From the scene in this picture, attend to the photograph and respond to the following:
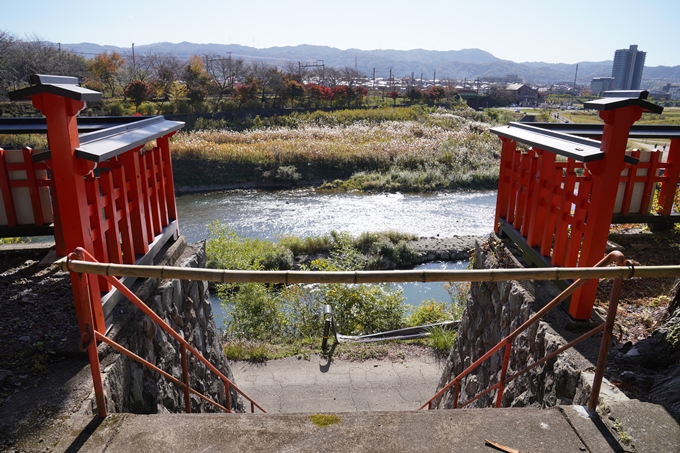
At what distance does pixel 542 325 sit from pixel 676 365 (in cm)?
87

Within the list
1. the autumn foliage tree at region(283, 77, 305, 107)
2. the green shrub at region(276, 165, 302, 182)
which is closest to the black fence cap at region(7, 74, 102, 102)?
the green shrub at region(276, 165, 302, 182)

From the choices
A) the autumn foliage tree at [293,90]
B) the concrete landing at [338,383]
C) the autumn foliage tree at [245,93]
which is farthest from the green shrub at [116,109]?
the concrete landing at [338,383]

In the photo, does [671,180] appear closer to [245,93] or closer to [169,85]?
[245,93]

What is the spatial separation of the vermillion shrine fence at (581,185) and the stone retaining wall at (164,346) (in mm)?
3251

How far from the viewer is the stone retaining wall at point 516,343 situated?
3311mm

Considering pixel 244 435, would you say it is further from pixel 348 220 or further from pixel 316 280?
pixel 348 220

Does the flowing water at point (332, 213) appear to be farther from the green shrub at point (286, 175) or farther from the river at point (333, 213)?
the green shrub at point (286, 175)

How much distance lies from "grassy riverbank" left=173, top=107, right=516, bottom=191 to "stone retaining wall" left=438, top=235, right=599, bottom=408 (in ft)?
66.4

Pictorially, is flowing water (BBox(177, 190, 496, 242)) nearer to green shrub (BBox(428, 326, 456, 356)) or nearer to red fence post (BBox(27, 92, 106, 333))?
→ green shrub (BBox(428, 326, 456, 356))

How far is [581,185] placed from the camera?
382 centimetres

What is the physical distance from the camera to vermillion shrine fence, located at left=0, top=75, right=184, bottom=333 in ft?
10.0

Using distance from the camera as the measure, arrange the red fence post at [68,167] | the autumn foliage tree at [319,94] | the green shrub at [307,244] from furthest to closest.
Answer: the autumn foliage tree at [319,94] < the green shrub at [307,244] < the red fence post at [68,167]

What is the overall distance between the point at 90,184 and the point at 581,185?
140 inches

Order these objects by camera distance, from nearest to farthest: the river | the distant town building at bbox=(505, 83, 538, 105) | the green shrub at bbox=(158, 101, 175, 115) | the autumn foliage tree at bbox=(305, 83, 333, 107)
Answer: the river, the green shrub at bbox=(158, 101, 175, 115), the autumn foliage tree at bbox=(305, 83, 333, 107), the distant town building at bbox=(505, 83, 538, 105)
